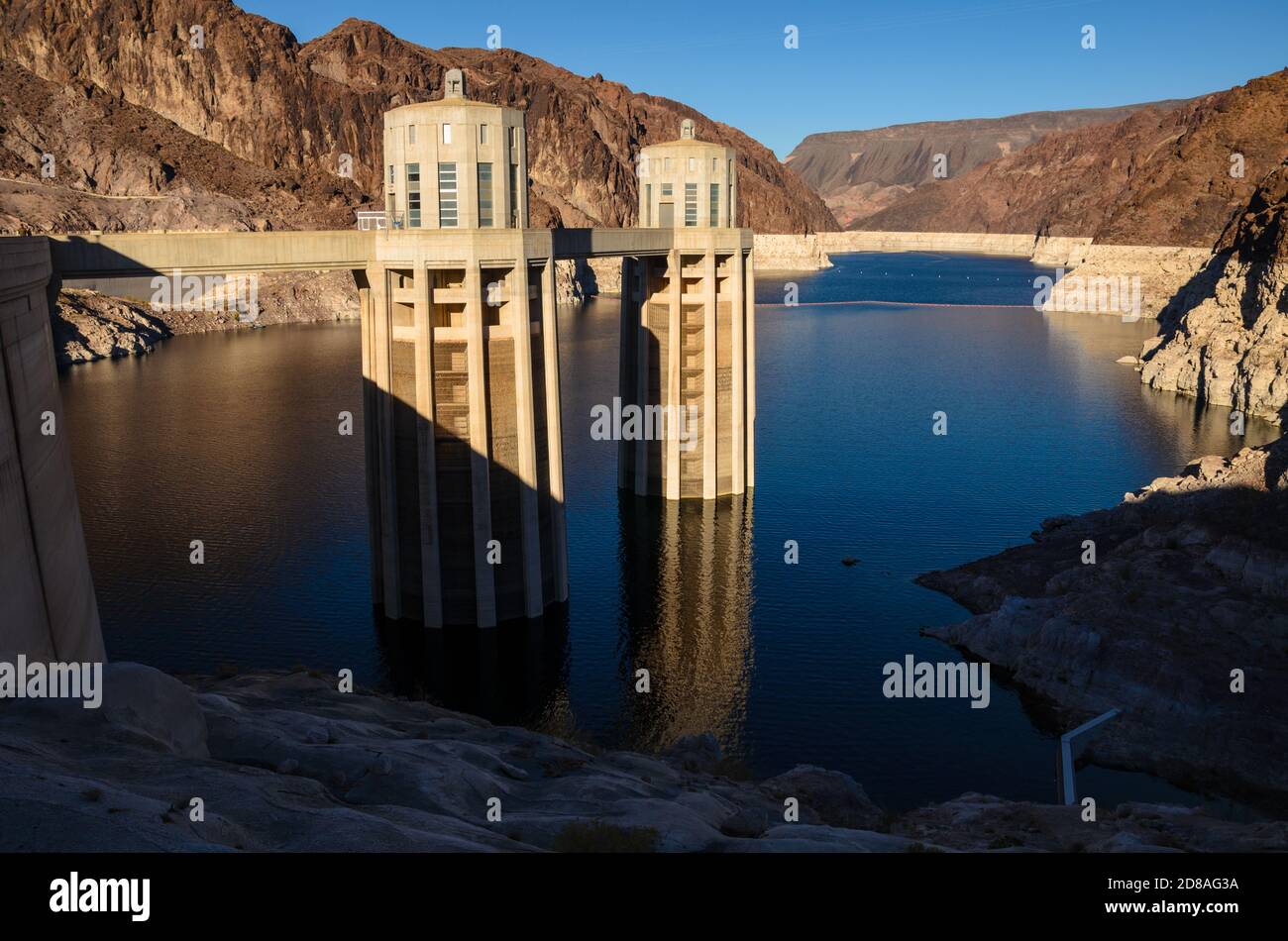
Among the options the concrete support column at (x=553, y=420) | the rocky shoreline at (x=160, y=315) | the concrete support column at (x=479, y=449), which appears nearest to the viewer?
the concrete support column at (x=479, y=449)

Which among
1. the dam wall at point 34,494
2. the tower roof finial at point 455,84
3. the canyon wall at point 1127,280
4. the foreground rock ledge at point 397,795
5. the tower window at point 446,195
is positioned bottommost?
the foreground rock ledge at point 397,795

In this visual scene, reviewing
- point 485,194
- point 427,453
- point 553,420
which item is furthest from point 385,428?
point 485,194

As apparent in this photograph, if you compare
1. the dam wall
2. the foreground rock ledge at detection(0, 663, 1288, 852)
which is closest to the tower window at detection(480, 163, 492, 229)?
the dam wall

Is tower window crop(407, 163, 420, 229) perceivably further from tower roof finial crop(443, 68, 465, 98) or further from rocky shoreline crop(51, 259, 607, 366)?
rocky shoreline crop(51, 259, 607, 366)

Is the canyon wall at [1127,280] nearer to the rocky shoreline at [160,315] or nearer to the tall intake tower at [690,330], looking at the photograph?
the rocky shoreline at [160,315]

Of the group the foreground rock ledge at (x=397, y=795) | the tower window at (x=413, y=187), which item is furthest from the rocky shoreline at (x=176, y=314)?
the foreground rock ledge at (x=397, y=795)
